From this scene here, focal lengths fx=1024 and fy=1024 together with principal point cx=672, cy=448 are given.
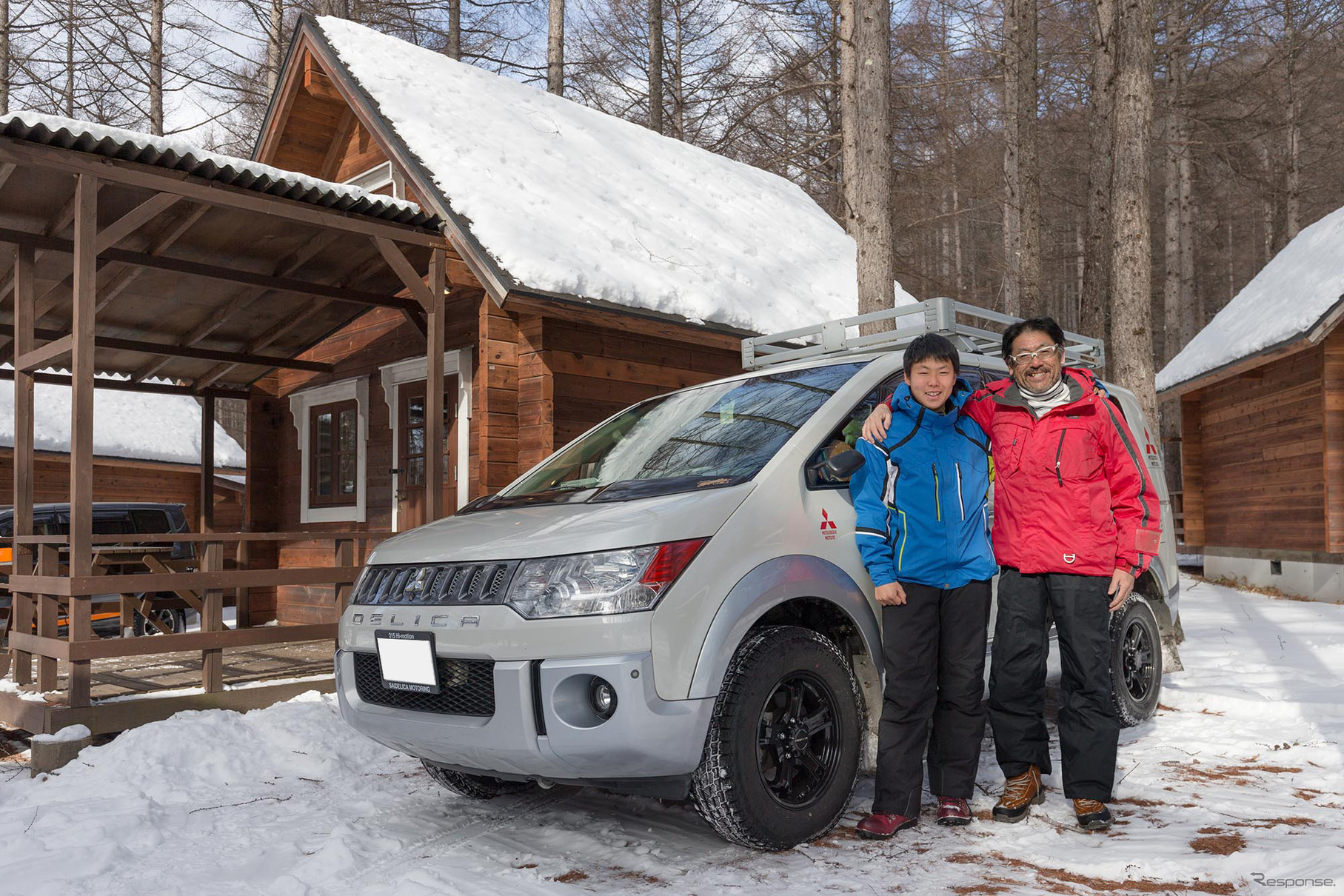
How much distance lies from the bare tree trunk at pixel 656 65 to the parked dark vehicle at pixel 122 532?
570 inches

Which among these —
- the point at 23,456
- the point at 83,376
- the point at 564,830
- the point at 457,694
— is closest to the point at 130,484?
the point at 23,456

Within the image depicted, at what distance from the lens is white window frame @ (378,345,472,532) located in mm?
9227

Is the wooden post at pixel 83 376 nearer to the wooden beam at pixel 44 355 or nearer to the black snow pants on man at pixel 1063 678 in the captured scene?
the wooden beam at pixel 44 355

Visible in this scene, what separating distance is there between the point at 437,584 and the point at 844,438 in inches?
66.9

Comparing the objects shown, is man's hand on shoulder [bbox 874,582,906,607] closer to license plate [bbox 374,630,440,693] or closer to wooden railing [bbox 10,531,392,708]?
license plate [bbox 374,630,440,693]

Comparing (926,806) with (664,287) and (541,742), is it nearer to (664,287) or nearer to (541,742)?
(541,742)

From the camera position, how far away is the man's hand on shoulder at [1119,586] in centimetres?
390

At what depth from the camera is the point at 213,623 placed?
259 inches

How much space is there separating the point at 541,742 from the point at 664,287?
6528 mm

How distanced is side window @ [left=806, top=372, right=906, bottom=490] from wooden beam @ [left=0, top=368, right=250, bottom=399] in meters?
8.05

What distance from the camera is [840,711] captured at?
3758mm

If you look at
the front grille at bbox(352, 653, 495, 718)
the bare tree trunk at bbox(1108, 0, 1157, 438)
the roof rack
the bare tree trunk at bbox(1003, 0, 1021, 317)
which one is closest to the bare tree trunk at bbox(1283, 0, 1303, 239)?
the bare tree trunk at bbox(1003, 0, 1021, 317)

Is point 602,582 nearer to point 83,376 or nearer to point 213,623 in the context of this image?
point 83,376

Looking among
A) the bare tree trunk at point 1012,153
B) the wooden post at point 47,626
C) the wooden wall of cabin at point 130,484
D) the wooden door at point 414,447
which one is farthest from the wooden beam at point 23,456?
the bare tree trunk at point 1012,153
